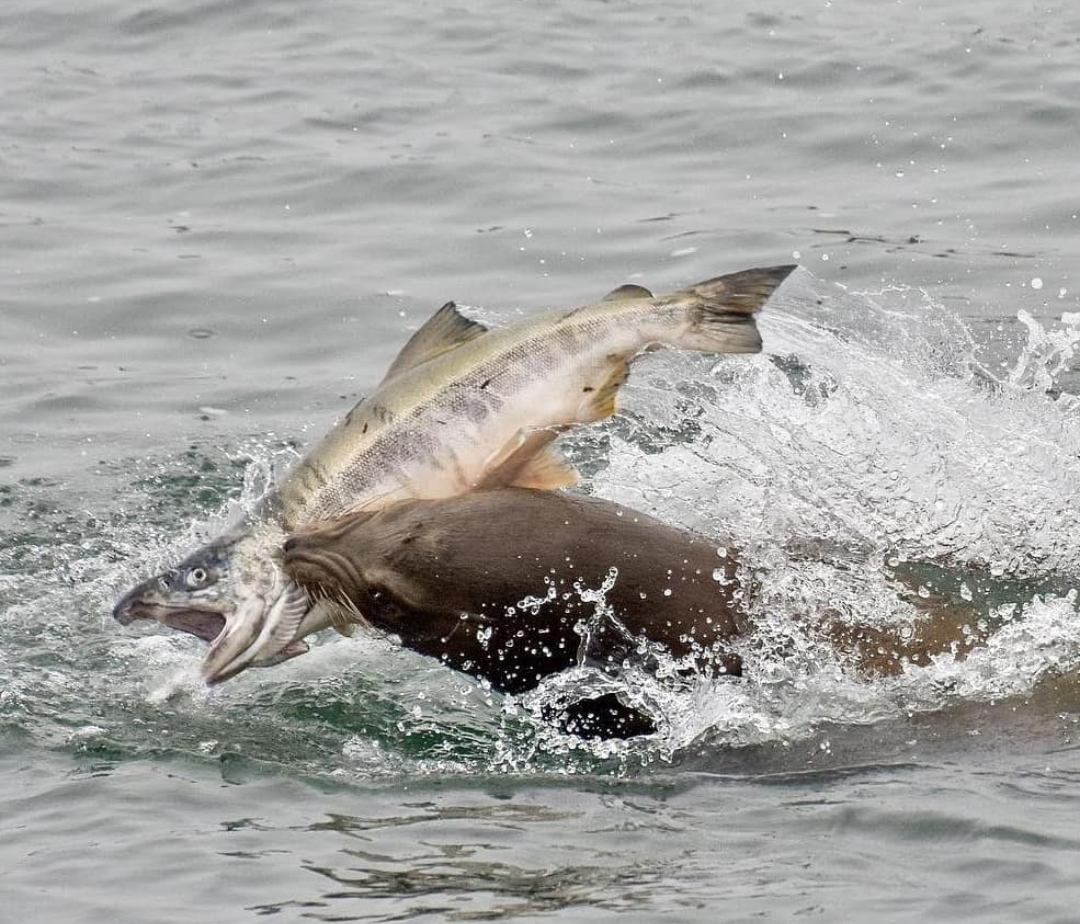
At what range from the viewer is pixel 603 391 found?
20.3 feet

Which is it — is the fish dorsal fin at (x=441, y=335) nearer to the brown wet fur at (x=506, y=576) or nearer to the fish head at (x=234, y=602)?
the brown wet fur at (x=506, y=576)

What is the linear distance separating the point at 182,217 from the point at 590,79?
3.36m

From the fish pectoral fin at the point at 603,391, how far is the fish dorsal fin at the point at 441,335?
0.36m

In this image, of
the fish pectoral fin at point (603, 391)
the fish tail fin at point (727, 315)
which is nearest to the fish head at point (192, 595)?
the fish pectoral fin at point (603, 391)

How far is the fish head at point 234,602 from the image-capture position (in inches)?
236

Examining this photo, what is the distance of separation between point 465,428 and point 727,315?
79 cm

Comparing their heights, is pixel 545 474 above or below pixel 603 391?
below

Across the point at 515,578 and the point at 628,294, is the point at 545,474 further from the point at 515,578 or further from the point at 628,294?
the point at 628,294

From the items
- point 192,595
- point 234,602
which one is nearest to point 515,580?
point 234,602

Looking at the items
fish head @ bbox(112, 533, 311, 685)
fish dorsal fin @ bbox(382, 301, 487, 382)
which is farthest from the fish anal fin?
fish head @ bbox(112, 533, 311, 685)

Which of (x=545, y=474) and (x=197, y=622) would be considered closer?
(x=545, y=474)

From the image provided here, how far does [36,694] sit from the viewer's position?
7.11 meters

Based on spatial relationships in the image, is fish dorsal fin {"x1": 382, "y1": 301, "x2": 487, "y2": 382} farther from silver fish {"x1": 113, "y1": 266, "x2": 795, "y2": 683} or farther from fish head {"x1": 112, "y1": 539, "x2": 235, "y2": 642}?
fish head {"x1": 112, "y1": 539, "x2": 235, "y2": 642}

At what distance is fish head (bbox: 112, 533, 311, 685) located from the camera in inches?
236
